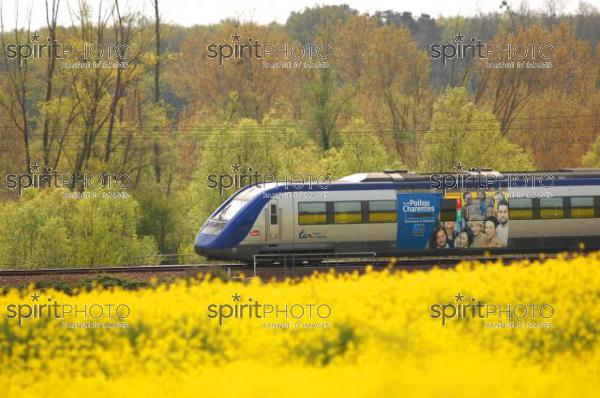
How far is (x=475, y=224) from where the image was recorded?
89.3 feet

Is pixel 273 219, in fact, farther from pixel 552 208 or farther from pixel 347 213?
pixel 552 208

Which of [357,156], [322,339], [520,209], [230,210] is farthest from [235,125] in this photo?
[322,339]

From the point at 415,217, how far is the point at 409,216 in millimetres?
188

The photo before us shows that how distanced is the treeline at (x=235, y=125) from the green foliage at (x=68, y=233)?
0.08 m

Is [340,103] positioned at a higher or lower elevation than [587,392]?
A: higher

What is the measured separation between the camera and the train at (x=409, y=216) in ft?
85.8

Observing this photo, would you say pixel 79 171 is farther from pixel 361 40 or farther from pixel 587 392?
pixel 587 392

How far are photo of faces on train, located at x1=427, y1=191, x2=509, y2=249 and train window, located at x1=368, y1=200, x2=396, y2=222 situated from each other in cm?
145

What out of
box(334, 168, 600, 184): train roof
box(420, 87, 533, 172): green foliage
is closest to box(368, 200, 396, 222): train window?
box(334, 168, 600, 184): train roof

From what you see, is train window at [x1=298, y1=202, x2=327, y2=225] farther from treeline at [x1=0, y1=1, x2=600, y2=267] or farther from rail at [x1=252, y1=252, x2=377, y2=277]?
treeline at [x1=0, y1=1, x2=600, y2=267]

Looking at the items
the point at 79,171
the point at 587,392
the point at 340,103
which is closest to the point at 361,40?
the point at 340,103

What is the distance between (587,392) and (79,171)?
136 ft

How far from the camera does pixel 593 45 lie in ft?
337

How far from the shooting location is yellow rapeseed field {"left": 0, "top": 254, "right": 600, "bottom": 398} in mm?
10922
